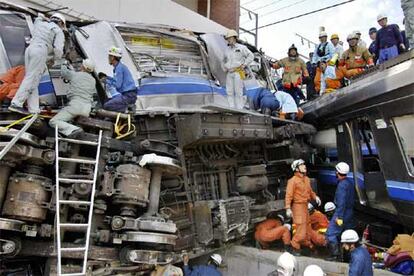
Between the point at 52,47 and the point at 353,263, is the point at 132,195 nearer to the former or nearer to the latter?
the point at 52,47

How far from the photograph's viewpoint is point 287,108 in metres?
7.63

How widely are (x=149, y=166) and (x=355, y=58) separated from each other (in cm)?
478

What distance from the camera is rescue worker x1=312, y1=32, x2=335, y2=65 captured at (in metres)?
8.87

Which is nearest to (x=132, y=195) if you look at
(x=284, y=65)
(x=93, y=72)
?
(x=93, y=72)

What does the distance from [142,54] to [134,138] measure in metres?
1.55

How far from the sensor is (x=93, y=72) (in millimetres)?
5348

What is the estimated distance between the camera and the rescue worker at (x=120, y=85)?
5.21 m

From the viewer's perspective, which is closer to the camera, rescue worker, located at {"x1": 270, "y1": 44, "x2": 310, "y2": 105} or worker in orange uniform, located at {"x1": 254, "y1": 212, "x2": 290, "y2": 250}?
worker in orange uniform, located at {"x1": 254, "y1": 212, "x2": 290, "y2": 250}

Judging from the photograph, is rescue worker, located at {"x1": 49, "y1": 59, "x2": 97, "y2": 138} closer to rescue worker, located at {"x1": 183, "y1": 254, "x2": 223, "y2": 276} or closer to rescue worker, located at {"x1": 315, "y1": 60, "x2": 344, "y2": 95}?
rescue worker, located at {"x1": 183, "y1": 254, "x2": 223, "y2": 276}

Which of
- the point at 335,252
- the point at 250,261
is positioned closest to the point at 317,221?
the point at 335,252

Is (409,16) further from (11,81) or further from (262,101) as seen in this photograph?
(11,81)

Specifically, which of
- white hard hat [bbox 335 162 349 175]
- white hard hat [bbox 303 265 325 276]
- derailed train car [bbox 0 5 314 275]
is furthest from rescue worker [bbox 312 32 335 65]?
white hard hat [bbox 303 265 325 276]

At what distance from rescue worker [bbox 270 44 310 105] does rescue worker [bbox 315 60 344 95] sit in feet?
1.20

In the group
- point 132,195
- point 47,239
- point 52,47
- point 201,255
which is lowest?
point 201,255
